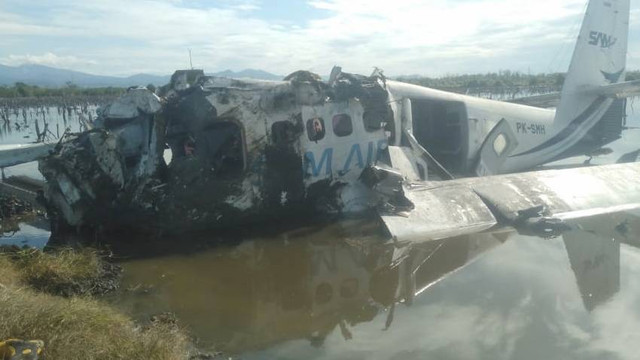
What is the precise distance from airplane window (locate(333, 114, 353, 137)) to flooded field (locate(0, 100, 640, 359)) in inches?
69.6

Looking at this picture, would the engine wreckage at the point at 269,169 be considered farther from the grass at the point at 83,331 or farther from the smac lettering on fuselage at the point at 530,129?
the smac lettering on fuselage at the point at 530,129

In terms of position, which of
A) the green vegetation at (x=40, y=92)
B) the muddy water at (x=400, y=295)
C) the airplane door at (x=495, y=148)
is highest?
the green vegetation at (x=40, y=92)

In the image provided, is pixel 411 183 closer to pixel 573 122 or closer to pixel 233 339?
pixel 233 339

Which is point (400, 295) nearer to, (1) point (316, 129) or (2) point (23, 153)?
(1) point (316, 129)

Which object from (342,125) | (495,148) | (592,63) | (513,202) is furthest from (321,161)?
(592,63)

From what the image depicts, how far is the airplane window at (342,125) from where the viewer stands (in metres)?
10.3

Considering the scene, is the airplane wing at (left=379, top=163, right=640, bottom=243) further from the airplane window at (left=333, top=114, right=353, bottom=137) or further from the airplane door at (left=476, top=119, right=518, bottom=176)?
the airplane window at (left=333, top=114, right=353, bottom=137)

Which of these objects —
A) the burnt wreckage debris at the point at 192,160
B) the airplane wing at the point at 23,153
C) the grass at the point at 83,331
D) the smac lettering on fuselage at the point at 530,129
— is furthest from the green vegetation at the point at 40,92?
the grass at the point at 83,331

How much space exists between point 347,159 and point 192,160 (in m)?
3.03

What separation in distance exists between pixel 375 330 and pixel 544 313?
6.86 feet

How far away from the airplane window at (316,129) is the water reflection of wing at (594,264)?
4766mm

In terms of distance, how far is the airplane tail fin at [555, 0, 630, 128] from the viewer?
15.9 metres

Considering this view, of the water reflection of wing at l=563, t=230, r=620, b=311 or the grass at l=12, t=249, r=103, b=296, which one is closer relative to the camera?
the grass at l=12, t=249, r=103, b=296

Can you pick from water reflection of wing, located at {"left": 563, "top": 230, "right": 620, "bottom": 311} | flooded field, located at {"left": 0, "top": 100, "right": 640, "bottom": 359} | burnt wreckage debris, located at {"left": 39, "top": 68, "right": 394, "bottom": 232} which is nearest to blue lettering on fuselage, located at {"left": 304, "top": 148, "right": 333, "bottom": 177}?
burnt wreckage debris, located at {"left": 39, "top": 68, "right": 394, "bottom": 232}
